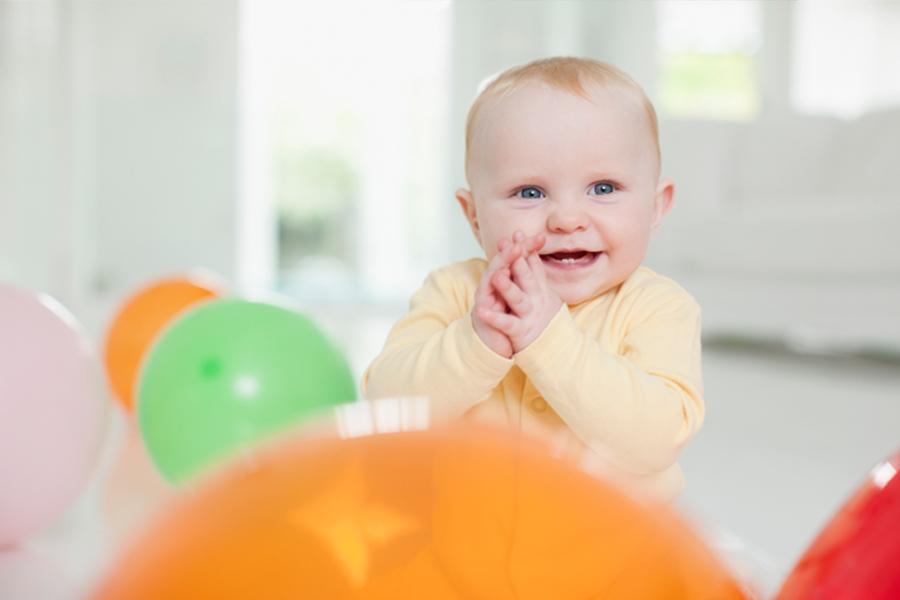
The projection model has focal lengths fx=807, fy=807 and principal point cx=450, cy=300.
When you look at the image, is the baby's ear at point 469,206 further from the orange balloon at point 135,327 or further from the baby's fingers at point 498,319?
the orange balloon at point 135,327

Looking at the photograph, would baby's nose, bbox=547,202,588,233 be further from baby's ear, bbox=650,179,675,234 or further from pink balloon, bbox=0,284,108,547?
pink balloon, bbox=0,284,108,547

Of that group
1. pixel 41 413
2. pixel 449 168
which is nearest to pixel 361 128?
pixel 449 168

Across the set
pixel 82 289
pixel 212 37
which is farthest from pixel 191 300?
pixel 212 37

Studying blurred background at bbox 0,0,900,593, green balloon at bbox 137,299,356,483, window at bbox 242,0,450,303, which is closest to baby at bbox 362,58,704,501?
blurred background at bbox 0,0,900,593

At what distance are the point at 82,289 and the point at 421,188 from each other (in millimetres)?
2765

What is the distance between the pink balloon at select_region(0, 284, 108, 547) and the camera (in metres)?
1.03

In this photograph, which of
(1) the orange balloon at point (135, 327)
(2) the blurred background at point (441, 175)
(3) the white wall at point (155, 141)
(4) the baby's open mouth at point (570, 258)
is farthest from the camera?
(3) the white wall at point (155, 141)

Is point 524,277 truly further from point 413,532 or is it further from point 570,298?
point 413,532

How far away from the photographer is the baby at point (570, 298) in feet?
2.10

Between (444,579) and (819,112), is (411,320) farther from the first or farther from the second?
(819,112)

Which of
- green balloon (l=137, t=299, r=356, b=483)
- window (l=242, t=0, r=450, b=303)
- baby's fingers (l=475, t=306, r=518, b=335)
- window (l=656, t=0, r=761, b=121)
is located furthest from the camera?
window (l=242, t=0, r=450, b=303)

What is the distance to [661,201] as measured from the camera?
30.3 inches

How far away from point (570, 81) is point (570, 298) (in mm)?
191


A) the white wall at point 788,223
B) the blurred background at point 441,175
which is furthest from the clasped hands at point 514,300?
the white wall at point 788,223
